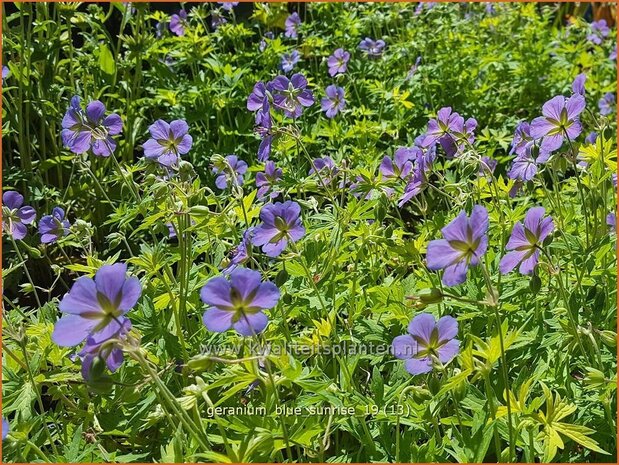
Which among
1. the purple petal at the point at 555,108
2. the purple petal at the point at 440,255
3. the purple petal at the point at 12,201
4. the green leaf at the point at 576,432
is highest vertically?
the purple petal at the point at 12,201

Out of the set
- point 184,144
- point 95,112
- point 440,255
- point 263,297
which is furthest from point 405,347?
point 95,112

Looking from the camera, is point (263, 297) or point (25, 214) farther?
point (25, 214)

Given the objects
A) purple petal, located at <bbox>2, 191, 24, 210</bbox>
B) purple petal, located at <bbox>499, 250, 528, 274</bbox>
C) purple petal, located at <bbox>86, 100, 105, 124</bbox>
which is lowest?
purple petal, located at <bbox>499, 250, 528, 274</bbox>

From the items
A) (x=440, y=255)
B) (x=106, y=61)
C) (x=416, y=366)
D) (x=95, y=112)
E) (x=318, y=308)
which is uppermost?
(x=106, y=61)

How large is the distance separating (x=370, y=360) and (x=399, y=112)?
1.85 metres

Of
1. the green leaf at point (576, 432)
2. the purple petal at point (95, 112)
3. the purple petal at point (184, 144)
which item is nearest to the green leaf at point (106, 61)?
the purple petal at point (95, 112)

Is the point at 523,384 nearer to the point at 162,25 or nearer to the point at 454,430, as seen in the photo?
the point at 454,430

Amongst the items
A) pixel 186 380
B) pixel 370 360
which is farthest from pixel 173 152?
pixel 370 360

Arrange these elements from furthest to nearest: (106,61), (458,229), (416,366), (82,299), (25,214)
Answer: (106,61) < (25,214) < (416,366) < (458,229) < (82,299)

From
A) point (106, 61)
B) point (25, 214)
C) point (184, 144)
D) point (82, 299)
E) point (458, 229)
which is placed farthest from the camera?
point (106, 61)

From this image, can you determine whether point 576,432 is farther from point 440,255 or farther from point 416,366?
point 440,255

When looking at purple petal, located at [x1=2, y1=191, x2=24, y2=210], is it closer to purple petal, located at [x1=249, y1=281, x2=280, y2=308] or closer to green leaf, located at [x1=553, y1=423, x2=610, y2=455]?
purple petal, located at [x1=249, y1=281, x2=280, y2=308]

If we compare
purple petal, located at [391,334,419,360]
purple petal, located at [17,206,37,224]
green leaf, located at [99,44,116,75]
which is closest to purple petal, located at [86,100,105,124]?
purple petal, located at [17,206,37,224]

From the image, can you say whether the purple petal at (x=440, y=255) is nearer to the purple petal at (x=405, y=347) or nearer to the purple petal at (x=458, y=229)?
the purple petal at (x=458, y=229)
